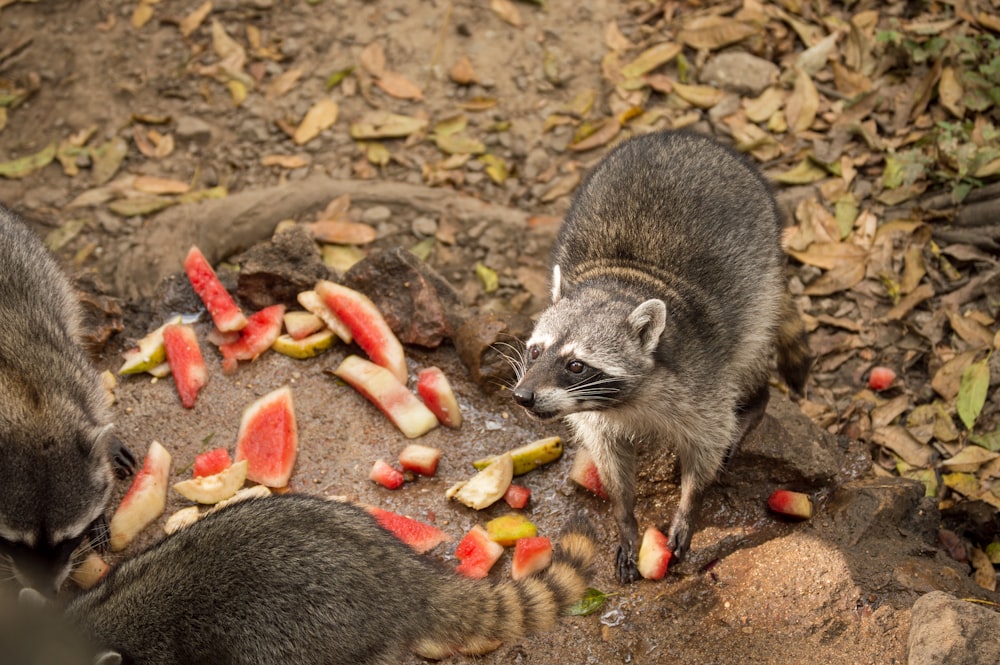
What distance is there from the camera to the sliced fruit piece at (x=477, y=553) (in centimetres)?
442

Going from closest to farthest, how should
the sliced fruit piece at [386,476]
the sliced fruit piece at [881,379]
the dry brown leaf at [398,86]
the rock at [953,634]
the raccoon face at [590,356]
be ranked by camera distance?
1. the rock at [953,634]
2. the raccoon face at [590,356]
3. the sliced fruit piece at [386,476]
4. the sliced fruit piece at [881,379]
5. the dry brown leaf at [398,86]

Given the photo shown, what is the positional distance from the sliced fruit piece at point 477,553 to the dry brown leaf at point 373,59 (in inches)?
195

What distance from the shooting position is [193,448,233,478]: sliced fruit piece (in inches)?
192

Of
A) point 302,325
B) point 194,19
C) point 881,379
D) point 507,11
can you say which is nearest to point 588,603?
point 302,325

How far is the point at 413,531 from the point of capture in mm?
4574

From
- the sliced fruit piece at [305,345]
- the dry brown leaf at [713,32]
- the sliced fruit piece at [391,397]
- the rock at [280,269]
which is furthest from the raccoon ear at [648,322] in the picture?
the dry brown leaf at [713,32]

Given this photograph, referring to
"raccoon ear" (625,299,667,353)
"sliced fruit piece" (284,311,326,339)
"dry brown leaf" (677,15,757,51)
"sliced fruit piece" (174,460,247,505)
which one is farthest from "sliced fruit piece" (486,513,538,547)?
"dry brown leaf" (677,15,757,51)

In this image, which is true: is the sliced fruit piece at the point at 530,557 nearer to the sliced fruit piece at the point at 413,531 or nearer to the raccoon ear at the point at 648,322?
the sliced fruit piece at the point at 413,531

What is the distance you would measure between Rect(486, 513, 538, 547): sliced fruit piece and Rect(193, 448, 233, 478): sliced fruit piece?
54.6 inches

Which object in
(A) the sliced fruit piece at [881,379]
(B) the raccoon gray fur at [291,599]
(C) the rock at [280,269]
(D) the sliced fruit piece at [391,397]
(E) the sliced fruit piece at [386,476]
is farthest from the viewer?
(A) the sliced fruit piece at [881,379]

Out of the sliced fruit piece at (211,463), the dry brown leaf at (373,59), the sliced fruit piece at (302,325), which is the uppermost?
the dry brown leaf at (373,59)

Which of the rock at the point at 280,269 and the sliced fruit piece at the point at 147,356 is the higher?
the rock at the point at 280,269

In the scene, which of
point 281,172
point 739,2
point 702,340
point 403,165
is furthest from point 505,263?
point 739,2

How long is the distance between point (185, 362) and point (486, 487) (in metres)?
1.90
